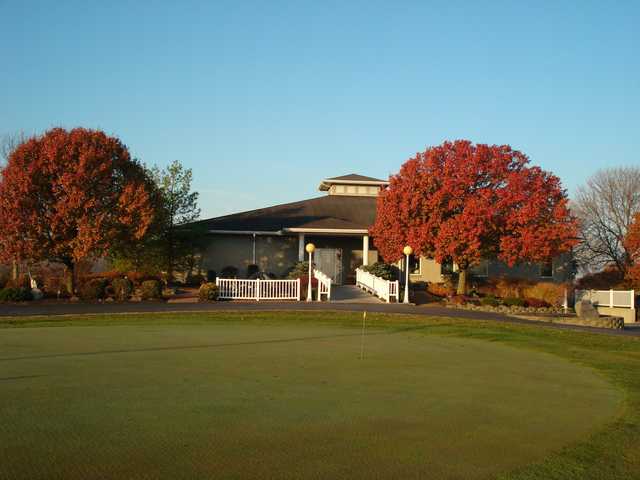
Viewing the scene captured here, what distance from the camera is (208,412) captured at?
646 centimetres

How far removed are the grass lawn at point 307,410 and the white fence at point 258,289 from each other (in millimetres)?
13736

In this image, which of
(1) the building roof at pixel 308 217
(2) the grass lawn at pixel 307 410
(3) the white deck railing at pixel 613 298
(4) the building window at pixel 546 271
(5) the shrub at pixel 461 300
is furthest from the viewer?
(4) the building window at pixel 546 271

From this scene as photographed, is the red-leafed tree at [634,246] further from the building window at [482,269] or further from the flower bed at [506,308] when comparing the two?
the flower bed at [506,308]

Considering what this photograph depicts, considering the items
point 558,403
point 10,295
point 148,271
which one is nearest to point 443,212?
point 148,271

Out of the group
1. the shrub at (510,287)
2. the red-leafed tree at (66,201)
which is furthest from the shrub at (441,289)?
the red-leafed tree at (66,201)

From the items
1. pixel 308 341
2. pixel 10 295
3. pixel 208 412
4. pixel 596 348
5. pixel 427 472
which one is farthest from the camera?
pixel 10 295

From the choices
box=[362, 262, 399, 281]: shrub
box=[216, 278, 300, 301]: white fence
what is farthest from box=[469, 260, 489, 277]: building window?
box=[216, 278, 300, 301]: white fence

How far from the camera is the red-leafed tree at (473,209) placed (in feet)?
91.1

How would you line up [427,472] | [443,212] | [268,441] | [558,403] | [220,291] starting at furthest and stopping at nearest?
[443,212], [220,291], [558,403], [268,441], [427,472]

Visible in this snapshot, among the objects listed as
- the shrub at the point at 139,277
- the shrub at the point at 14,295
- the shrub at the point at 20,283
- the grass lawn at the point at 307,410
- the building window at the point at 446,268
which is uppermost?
the building window at the point at 446,268

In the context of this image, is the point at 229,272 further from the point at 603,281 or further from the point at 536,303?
the point at 603,281

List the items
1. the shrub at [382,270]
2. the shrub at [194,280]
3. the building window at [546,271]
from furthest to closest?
the building window at [546,271], the shrub at [194,280], the shrub at [382,270]

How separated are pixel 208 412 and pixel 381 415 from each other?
6.00 feet

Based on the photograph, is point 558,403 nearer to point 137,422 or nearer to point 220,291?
point 137,422
